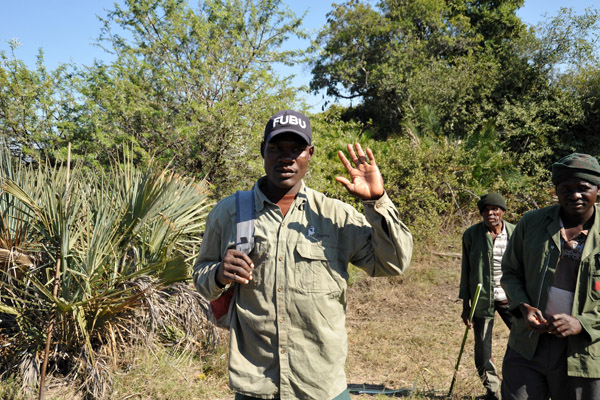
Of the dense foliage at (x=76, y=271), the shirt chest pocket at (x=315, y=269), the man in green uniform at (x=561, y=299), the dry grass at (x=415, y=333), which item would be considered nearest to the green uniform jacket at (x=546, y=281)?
the man in green uniform at (x=561, y=299)

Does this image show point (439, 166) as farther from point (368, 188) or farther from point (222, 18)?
point (368, 188)

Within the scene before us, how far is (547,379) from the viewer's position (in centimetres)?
313

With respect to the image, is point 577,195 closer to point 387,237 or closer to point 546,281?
point 546,281

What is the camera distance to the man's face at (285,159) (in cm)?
230

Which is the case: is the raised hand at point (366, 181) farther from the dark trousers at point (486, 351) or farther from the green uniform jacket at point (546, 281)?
the dark trousers at point (486, 351)

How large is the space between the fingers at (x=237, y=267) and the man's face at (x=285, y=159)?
0.38 m

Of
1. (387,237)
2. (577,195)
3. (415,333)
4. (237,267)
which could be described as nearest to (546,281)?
(577,195)

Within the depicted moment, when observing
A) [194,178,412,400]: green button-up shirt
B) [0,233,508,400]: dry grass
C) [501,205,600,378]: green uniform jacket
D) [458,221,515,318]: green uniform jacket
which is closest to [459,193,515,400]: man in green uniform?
[458,221,515,318]: green uniform jacket

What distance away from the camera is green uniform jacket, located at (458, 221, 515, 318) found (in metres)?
5.49

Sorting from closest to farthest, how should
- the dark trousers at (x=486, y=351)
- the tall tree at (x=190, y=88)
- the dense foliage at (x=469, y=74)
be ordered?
the dark trousers at (x=486, y=351)
the tall tree at (x=190, y=88)
the dense foliage at (x=469, y=74)

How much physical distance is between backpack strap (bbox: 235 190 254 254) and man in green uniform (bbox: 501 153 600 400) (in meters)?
1.85

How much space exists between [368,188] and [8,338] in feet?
14.5

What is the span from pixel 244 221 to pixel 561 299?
82.4 inches

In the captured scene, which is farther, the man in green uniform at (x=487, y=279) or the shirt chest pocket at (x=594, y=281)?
the man in green uniform at (x=487, y=279)
